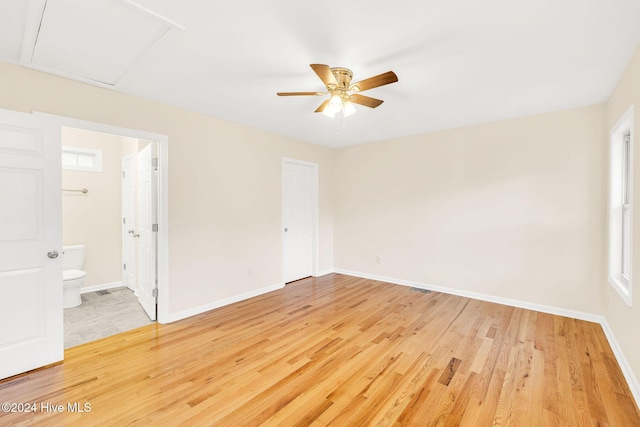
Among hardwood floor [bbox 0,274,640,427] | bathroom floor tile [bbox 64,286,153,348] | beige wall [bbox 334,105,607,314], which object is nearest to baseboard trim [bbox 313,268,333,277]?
beige wall [bbox 334,105,607,314]

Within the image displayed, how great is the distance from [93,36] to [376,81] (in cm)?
194

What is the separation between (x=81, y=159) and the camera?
4.23 m

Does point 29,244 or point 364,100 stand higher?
point 364,100

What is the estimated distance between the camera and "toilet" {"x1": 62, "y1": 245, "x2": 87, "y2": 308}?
3.58 m

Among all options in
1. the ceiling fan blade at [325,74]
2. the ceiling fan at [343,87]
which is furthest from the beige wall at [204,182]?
the ceiling fan blade at [325,74]

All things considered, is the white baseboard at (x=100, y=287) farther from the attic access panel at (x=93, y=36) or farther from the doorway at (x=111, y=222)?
the attic access panel at (x=93, y=36)

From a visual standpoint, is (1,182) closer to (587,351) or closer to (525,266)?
(587,351)

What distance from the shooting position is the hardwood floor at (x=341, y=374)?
5.92 ft

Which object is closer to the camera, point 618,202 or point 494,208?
point 618,202

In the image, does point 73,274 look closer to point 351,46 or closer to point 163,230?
point 163,230

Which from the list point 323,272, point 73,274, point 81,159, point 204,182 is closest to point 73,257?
point 73,274

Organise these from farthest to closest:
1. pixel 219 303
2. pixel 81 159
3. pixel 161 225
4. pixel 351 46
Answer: pixel 81 159 < pixel 219 303 < pixel 161 225 < pixel 351 46

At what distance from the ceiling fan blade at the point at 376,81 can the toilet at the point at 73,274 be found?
12.5 ft

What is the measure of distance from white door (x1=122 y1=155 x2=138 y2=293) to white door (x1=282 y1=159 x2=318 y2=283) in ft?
7.19
